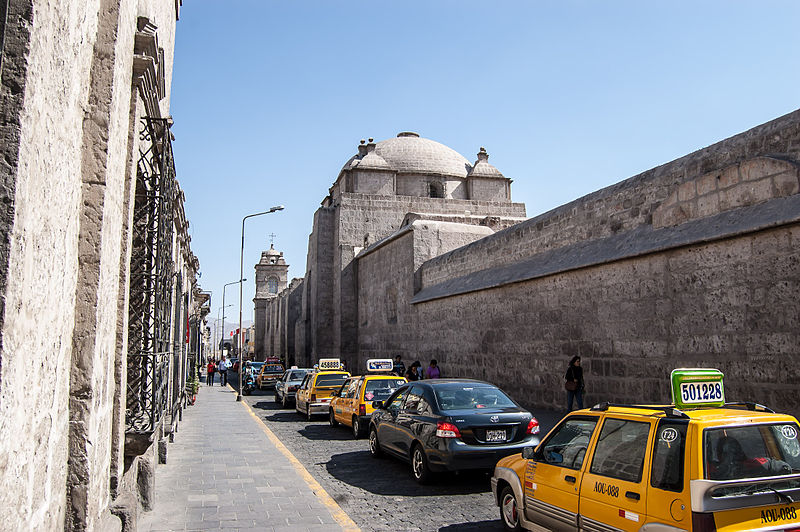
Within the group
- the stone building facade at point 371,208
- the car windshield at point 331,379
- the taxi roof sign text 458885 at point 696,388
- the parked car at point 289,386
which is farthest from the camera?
the stone building facade at point 371,208

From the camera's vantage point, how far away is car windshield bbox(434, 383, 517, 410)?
315 inches

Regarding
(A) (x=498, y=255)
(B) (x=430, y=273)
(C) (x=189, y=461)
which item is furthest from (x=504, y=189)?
(C) (x=189, y=461)

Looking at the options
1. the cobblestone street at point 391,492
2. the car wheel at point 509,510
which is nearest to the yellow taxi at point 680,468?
the car wheel at point 509,510

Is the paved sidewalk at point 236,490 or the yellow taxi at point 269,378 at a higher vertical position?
the yellow taxi at point 269,378

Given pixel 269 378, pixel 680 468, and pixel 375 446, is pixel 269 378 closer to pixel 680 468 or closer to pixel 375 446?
pixel 375 446

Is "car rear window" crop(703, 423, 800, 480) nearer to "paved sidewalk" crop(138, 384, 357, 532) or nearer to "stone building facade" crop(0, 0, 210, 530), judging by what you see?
"paved sidewalk" crop(138, 384, 357, 532)

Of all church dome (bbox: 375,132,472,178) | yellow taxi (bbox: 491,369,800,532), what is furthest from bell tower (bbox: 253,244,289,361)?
yellow taxi (bbox: 491,369,800,532)

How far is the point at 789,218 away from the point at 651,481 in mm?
5912

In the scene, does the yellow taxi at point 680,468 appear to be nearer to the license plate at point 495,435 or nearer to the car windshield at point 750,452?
the car windshield at point 750,452

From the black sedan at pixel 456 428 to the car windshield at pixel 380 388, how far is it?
331cm

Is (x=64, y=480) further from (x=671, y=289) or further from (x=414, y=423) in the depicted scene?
(x=671, y=289)

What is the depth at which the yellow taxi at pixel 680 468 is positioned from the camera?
354 centimetres

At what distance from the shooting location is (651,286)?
10.8 meters

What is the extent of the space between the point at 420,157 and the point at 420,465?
32.4m
